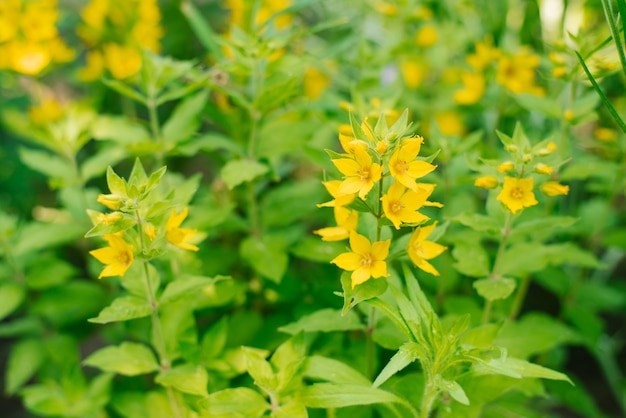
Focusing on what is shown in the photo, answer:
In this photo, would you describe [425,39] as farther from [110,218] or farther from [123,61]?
[110,218]

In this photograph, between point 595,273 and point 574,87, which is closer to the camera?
point 574,87

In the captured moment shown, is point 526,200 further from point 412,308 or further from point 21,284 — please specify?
point 21,284

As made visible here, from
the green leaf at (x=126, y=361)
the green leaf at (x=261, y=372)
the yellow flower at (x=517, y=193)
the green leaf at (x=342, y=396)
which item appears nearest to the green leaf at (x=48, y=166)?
the green leaf at (x=126, y=361)

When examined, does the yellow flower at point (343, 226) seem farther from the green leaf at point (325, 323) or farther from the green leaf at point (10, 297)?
the green leaf at point (10, 297)

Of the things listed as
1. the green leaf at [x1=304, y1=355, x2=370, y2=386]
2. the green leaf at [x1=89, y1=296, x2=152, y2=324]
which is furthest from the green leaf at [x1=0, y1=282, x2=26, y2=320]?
the green leaf at [x1=304, y1=355, x2=370, y2=386]

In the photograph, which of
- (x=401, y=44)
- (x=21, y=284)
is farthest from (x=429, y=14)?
(x=21, y=284)

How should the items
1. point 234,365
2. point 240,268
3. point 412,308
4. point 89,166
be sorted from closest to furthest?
1. point 412,308
2. point 234,365
3. point 89,166
4. point 240,268
